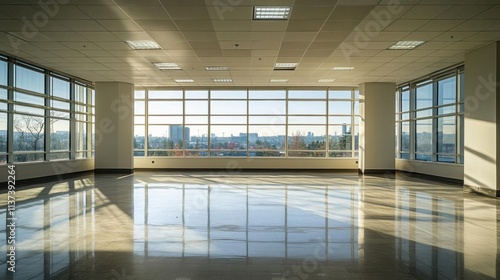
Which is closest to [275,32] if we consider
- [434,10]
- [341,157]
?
[434,10]

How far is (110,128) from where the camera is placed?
16062mm

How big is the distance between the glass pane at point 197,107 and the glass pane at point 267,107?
236cm

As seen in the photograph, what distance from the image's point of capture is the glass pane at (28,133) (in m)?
11.7

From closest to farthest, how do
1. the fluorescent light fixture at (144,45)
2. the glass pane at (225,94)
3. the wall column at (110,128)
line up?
the fluorescent light fixture at (144,45) → the wall column at (110,128) → the glass pane at (225,94)

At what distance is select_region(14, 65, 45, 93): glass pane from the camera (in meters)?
11.8

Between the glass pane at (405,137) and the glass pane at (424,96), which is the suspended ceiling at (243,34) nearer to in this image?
the glass pane at (424,96)

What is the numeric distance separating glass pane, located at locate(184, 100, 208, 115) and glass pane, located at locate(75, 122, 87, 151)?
505 cm

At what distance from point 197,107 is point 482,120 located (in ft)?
41.2

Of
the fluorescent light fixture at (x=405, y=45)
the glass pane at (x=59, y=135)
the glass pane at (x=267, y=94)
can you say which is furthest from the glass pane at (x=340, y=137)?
the glass pane at (x=59, y=135)

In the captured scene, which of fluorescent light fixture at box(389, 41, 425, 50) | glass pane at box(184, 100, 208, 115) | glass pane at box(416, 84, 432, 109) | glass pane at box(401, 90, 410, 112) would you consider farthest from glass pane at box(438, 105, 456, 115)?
glass pane at box(184, 100, 208, 115)

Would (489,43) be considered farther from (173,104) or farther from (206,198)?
(173,104)

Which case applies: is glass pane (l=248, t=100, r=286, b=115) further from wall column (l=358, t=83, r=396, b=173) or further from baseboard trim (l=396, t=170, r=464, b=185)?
baseboard trim (l=396, t=170, r=464, b=185)

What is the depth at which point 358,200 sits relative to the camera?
8852 millimetres

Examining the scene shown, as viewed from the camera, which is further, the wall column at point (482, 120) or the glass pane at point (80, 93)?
the glass pane at point (80, 93)
